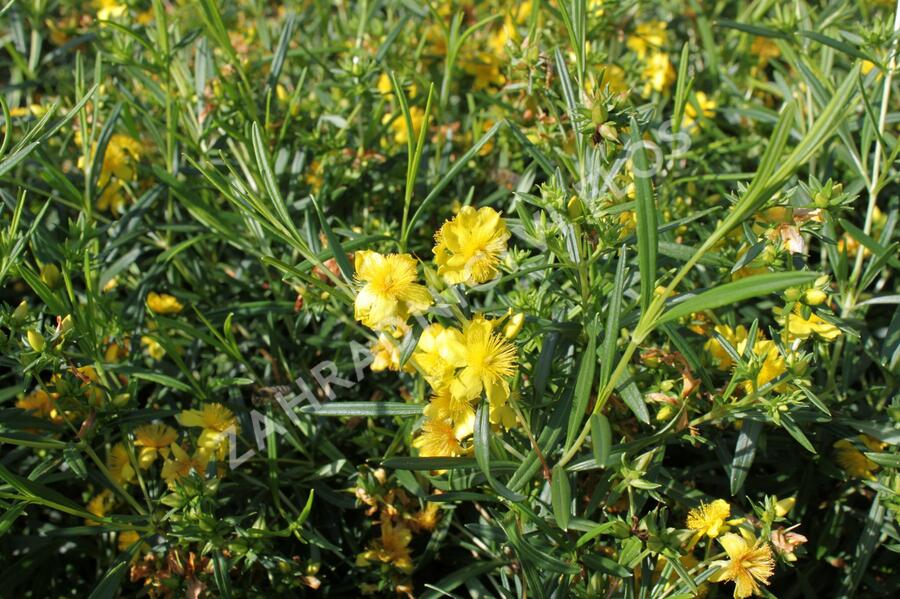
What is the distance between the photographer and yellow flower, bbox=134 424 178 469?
1602 millimetres

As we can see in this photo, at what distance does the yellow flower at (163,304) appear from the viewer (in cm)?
190

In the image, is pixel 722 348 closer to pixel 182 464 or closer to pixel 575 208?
pixel 575 208

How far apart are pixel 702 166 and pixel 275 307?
113 centimetres

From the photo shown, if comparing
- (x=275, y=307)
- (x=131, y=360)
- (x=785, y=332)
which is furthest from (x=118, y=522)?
(x=785, y=332)

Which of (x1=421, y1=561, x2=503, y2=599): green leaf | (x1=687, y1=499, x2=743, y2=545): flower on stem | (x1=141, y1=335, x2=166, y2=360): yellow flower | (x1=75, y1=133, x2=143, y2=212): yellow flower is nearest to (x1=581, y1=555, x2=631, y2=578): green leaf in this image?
(x1=687, y1=499, x2=743, y2=545): flower on stem

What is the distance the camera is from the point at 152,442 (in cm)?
161

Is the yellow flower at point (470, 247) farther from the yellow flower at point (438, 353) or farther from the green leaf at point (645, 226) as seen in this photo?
the green leaf at point (645, 226)

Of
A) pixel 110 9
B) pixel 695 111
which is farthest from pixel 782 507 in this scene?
pixel 110 9

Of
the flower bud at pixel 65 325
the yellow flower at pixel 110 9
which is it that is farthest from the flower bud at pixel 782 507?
the yellow flower at pixel 110 9

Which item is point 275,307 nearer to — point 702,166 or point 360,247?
point 360,247

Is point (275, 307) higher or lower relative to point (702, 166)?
lower

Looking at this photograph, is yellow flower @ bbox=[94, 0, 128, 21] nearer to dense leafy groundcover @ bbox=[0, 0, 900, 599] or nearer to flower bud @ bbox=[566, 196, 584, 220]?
dense leafy groundcover @ bbox=[0, 0, 900, 599]

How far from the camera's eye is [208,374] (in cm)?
187

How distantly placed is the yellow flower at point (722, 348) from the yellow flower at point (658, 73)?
975 mm
